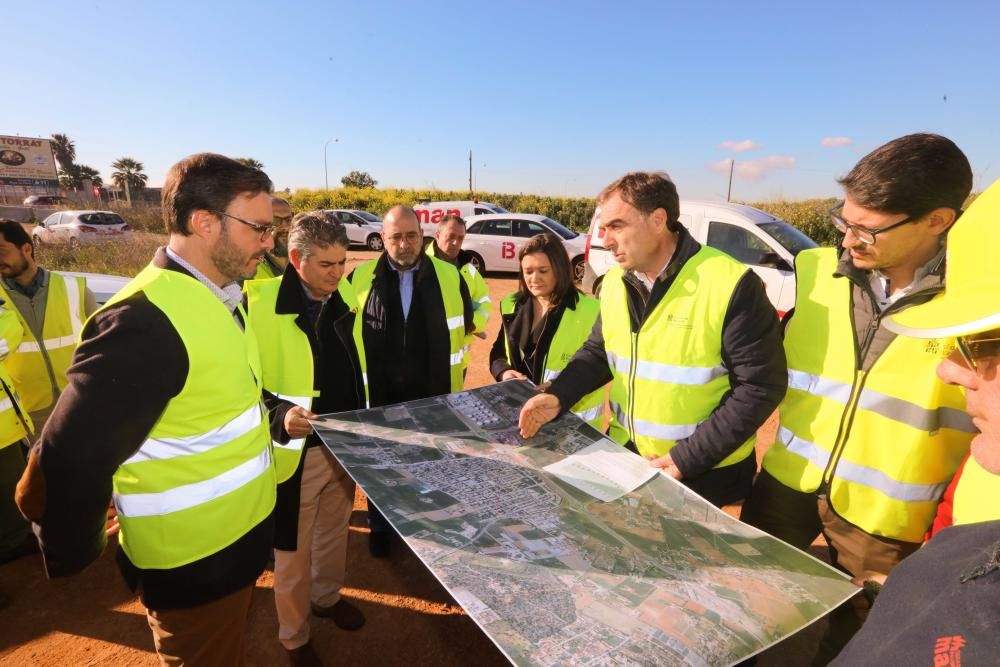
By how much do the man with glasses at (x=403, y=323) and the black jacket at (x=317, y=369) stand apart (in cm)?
63

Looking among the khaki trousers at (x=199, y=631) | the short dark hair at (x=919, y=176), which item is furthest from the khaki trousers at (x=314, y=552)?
the short dark hair at (x=919, y=176)

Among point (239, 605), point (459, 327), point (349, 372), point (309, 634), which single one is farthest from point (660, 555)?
point (459, 327)

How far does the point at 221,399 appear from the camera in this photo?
4.96 feet

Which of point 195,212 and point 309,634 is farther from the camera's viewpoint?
point 309,634

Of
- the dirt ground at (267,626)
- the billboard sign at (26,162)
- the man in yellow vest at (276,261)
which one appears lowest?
the dirt ground at (267,626)

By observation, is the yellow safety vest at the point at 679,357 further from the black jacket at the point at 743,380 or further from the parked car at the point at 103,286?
the parked car at the point at 103,286

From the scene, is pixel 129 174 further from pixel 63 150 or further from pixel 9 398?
pixel 9 398

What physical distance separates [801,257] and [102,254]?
59.2 feet

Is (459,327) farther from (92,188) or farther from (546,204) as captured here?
(92,188)

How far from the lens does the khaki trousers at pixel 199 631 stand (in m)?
1.60

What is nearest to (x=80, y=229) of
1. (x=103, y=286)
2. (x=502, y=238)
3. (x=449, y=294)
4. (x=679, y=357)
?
(x=502, y=238)

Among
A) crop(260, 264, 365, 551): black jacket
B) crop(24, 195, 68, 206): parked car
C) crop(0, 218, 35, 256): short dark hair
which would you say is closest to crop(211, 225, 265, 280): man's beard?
crop(260, 264, 365, 551): black jacket

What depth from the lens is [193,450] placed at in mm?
1479

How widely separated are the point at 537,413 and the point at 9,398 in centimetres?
313
